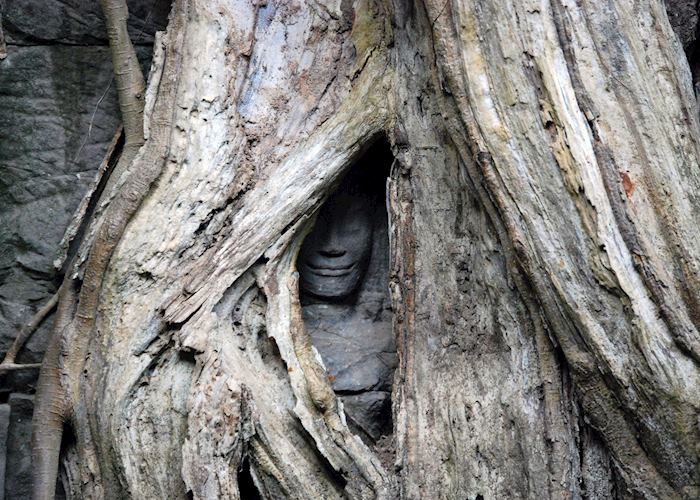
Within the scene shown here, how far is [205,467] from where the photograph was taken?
1.69 m

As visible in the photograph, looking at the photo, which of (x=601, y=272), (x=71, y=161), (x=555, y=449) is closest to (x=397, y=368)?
(x=555, y=449)

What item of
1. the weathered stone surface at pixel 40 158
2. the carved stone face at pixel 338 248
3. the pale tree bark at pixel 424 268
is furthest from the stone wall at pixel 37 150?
the carved stone face at pixel 338 248

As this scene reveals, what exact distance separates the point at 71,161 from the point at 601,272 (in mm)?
1334

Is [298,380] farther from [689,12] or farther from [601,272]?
[689,12]

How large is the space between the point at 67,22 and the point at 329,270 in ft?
3.03

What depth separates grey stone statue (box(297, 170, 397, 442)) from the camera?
80.6 inches

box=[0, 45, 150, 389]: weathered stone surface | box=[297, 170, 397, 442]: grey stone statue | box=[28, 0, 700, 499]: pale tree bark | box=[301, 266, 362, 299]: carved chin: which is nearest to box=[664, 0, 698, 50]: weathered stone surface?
box=[28, 0, 700, 499]: pale tree bark

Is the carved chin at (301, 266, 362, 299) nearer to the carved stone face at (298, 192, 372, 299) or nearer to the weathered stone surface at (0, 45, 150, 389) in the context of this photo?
the carved stone face at (298, 192, 372, 299)

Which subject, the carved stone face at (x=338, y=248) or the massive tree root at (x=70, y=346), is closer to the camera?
the massive tree root at (x=70, y=346)

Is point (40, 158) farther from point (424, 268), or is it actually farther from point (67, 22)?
point (424, 268)

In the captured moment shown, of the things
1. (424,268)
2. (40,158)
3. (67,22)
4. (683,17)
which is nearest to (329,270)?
(424,268)

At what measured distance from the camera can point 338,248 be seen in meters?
2.12

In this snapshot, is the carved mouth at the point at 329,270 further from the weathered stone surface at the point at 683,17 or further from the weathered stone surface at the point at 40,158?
the weathered stone surface at the point at 683,17

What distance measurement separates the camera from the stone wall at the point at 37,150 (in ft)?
6.85
